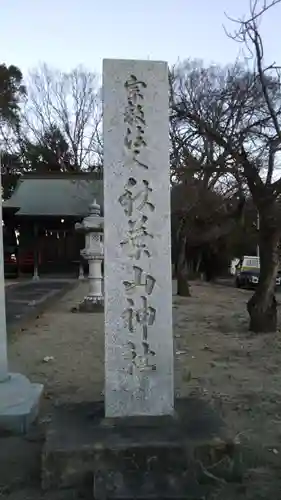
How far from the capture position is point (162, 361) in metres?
3.59

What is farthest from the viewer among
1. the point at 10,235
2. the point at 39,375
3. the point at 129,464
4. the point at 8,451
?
the point at 10,235

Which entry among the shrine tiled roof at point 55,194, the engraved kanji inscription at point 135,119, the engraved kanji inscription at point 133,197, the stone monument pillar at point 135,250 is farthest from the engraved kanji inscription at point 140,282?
the shrine tiled roof at point 55,194

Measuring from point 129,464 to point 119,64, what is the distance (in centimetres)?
250

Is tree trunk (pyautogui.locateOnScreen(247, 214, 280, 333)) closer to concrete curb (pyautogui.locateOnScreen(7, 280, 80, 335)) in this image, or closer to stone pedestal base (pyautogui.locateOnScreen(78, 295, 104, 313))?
concrete curb (pyautogui.locateOnScreen(7, 280, 80, 335))

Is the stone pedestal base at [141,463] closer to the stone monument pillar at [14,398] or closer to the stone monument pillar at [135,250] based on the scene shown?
the stone monument pillar at [135,250]

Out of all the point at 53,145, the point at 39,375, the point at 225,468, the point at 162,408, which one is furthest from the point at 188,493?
the point at 53,145

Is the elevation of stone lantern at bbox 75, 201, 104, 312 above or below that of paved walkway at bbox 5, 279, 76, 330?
above

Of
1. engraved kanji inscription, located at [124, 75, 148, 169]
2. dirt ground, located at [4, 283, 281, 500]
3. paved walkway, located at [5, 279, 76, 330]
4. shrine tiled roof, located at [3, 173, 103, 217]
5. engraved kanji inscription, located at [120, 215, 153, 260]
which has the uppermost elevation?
shrine tiled roof, located at [3, 173, 103, 217]

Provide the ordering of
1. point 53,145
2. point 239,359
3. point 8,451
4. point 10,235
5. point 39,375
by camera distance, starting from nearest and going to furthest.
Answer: point 8,451 → point 39,375 → point 239,359 → point 10,235 → point 53,145

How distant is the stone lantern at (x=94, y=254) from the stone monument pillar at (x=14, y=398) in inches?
334

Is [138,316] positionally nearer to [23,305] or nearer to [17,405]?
[17,405]

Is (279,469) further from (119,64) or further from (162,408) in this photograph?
(119,64)

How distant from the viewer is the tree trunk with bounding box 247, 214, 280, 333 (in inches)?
392

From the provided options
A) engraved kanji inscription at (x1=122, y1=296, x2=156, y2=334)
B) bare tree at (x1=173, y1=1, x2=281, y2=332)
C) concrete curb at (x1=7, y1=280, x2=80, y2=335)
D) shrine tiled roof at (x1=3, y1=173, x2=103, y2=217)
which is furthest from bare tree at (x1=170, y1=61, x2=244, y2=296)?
shrine tiled roof at (x1=3, y1=173, x2=103, y2=217)
